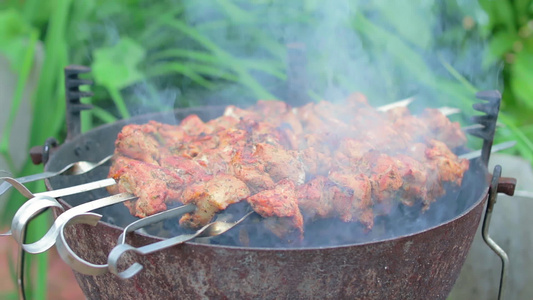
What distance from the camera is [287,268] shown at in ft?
4.01

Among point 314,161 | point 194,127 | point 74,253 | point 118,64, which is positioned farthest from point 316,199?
point 118,64

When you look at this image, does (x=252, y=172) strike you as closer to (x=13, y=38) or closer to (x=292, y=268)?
(x=292, y=268)

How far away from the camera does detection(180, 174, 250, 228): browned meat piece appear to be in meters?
1.37

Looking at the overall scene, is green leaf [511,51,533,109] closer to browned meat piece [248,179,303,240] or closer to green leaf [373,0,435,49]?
green leaf [373,0,435,49]

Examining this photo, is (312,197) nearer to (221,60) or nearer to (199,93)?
(221,60)

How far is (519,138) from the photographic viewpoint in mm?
2693

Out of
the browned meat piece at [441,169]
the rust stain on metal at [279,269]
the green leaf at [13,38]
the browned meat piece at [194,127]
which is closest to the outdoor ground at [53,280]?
the green leaf at [13,38]

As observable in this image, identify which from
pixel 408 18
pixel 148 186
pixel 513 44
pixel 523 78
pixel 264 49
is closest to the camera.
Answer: pixel 148 186

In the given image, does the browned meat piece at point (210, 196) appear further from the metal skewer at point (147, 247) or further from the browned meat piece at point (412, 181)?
the browned meat piece at point (412, 181)

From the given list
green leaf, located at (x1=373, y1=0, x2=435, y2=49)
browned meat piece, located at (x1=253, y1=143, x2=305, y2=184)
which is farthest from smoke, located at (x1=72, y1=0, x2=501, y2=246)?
browned meat piece, located at (x1=253, y1=143, x2=305, y2=184)

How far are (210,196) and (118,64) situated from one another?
2.42 meters

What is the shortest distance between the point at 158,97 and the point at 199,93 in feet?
1.18

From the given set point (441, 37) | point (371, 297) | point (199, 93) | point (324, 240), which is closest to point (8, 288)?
point (199, 93)

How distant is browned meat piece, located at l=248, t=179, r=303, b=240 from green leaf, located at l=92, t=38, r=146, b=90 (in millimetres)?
2238
